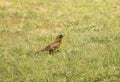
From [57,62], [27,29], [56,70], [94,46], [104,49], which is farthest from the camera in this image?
[27,29]

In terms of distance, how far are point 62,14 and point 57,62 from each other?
38.5ft

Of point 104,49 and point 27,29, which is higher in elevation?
point 104,49

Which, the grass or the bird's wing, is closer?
the grass

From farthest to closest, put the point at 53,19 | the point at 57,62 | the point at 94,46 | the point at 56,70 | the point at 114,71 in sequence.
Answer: the point at 53,19 < the point at 94,46 < the point at 57,62 < the point at 56,70 < the point at 114,71

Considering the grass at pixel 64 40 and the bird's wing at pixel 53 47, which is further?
the bird's wing at pixel 53 47

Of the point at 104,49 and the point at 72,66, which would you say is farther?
the point at 104,49

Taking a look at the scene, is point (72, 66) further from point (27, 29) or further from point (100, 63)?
point (27, 29)

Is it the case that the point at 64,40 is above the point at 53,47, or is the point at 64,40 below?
below

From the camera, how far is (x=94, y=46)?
14141mm

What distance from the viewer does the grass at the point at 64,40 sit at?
10625mm

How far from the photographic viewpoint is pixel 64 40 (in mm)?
16000

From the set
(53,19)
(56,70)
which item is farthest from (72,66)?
(53,19)

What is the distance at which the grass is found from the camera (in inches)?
418

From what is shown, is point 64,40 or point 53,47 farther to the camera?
point 64,40
